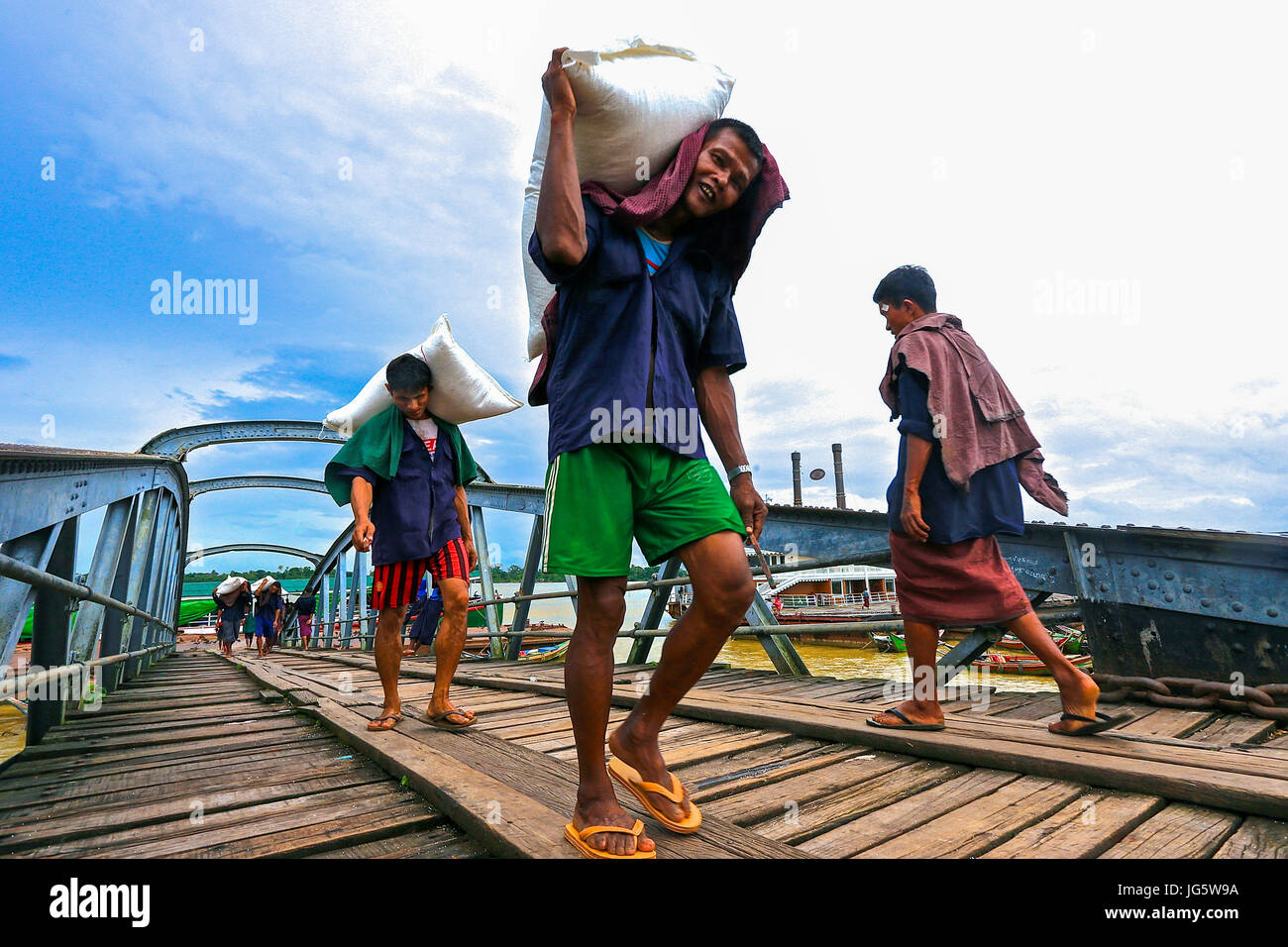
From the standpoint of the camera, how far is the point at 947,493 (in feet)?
8.06

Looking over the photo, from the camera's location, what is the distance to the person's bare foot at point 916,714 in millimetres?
2252

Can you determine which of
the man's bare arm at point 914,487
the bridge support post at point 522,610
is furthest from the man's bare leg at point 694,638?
the bridge support post at point 522,610

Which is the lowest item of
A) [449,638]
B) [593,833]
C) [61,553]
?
[593,833]

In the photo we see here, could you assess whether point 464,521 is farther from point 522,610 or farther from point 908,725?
point 522,610

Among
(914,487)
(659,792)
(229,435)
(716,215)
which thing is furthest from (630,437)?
(229,435)

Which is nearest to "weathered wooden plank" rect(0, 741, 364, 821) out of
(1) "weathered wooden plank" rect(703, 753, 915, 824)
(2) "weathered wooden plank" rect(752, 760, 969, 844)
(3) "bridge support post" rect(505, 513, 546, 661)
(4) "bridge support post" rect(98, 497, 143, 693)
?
(1) "weathered wooden plank" rect(703, 753, 915, 824)

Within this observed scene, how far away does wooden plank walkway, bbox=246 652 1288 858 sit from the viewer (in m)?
1.38

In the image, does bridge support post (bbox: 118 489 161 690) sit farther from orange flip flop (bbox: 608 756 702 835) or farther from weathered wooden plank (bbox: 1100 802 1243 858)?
weathered wooden plank (bbox: 1100 802 1243 858)

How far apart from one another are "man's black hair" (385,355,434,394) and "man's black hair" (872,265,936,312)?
2040mm

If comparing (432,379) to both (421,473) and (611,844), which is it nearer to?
(421,473)

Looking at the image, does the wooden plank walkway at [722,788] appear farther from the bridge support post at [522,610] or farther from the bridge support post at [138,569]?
the bridge support post at [522,610]

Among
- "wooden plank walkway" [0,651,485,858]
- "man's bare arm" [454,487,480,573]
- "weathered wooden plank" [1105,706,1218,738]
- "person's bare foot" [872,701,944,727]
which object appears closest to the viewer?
"wooden plank walkway" [0,651,485,858]

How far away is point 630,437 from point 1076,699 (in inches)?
71.0

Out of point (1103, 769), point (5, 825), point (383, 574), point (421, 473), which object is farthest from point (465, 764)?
point (1103, 769)
